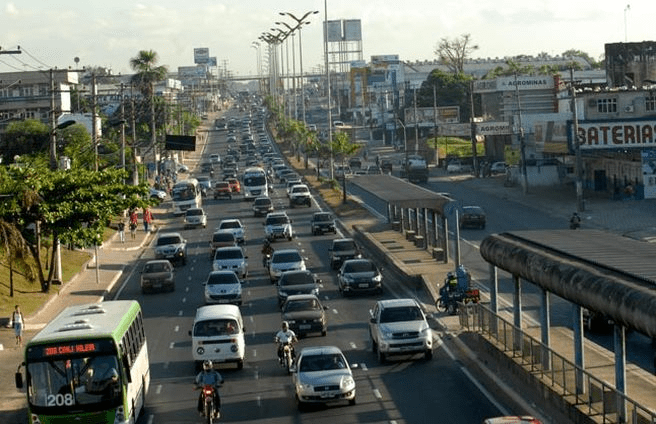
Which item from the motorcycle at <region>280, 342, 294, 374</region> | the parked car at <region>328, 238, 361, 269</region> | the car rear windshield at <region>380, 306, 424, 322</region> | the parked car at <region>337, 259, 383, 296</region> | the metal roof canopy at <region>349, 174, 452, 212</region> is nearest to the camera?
the motorcycle at <region>280, 342, 294, 374</region>

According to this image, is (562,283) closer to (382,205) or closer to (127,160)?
(382,205)

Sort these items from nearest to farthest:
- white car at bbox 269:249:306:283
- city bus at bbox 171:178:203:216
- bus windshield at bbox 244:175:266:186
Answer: white car at bbox 269:249:306:283
city bus at bbox 171:178:203:216
bus windshield at bbox 244:175:266:186

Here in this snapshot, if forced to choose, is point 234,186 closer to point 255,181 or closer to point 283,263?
point 255,181

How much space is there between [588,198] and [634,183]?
151 inches

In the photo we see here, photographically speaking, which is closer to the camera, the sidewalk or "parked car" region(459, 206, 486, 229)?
the sidewalk

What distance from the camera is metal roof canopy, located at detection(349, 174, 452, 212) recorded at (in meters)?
57.0

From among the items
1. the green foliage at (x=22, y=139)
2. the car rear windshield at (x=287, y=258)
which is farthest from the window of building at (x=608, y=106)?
the car rear windshield at (x=287, y=258)

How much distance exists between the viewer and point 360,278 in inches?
1955

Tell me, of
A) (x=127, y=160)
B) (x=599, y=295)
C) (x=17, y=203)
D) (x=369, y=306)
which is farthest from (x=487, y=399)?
(x=127, y=160)

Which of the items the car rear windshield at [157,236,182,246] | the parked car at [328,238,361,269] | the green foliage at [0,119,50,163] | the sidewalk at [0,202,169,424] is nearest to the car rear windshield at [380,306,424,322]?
the sidewalk at [0,202,169,424]

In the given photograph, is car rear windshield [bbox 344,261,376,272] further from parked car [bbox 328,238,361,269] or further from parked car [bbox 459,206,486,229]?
parked car [bbox 459,206,486,229]

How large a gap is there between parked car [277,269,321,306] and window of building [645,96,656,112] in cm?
5497

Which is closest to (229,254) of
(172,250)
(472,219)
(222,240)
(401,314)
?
(172,250)

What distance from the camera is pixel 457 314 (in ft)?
143
